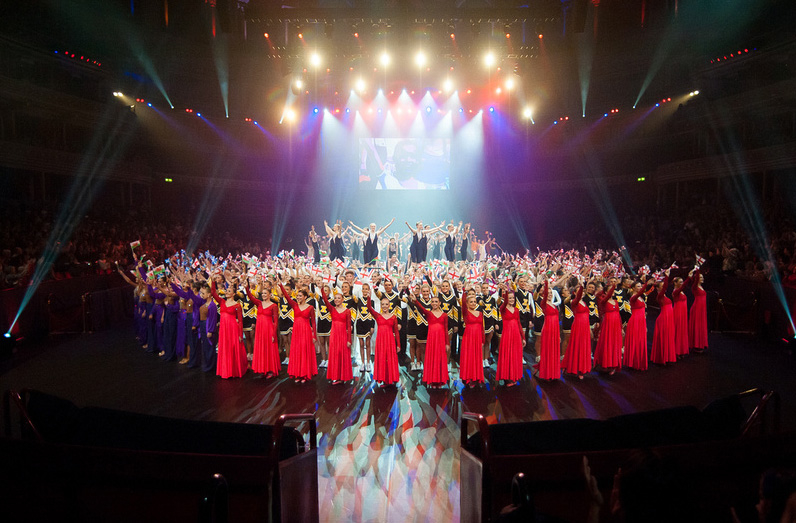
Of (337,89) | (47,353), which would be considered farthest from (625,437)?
(337,89)

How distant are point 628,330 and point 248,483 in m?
6.88

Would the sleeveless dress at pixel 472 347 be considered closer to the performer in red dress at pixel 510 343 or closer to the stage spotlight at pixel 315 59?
the performer in red dress at pixel 510 343

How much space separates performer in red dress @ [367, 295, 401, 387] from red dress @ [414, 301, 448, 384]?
48 centimetres

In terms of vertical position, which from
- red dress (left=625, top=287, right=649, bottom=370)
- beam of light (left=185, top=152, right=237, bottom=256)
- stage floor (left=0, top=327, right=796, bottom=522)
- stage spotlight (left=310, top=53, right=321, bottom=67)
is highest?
stage spotlight (left=310, top=53, right=321, bottom=67)

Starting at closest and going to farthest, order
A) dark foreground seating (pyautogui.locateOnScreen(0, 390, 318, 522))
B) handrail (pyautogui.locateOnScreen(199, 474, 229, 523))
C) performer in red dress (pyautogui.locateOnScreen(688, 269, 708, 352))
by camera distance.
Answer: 1. handrail (pyautogui.locateOnScreen(199, 474, 229, 523))
2. dark foreground seating (pyautogui.locateOnScreen(0, 390, 318, 522))
3. performer in red dress (pyautogui.locateOnScreen(688, 269, 708, 352))

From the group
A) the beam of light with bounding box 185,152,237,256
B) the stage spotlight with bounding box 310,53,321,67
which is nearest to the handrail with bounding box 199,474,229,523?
the stage spotlight with bounding box 310,53,321,67

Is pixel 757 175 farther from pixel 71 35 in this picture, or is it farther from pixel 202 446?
pixel 71 35

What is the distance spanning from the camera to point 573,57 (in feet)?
63.5

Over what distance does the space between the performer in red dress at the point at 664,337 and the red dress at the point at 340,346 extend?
540 centimetres

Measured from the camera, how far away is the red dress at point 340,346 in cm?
658

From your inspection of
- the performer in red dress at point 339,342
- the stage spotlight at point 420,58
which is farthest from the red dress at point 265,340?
the stage spotlight at point 420,58

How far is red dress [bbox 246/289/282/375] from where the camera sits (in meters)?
6.83

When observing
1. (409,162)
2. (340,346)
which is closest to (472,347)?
(340,346)

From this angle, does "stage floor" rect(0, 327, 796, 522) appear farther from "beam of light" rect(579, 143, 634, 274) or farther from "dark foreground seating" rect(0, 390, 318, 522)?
"beam of light" rect(579, 143, 634, 274)
